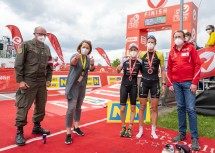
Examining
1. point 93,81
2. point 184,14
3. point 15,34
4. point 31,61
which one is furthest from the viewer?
point 184,14

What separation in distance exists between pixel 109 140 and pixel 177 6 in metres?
19.1

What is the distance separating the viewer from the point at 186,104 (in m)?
4.07

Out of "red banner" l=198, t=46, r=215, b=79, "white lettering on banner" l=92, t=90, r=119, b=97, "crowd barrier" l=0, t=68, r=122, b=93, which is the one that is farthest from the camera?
"crowd barrier" l=0, t=68, r=122, b=93

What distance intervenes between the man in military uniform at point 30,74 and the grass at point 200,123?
123 inches

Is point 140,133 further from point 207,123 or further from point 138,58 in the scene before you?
point 207,123

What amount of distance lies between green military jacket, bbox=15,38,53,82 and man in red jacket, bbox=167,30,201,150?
2.57m

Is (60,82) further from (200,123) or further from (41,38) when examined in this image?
(200,123)

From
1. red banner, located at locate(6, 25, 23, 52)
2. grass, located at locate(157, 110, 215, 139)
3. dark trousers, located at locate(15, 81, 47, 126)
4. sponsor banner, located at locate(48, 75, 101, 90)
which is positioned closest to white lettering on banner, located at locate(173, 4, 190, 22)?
sponsor banner, located at locate(48, 75, 101, 90)

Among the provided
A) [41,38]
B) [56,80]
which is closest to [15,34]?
[56,80]

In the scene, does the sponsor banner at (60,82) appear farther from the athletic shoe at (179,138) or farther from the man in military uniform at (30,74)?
the athletic shoe at (179,138)

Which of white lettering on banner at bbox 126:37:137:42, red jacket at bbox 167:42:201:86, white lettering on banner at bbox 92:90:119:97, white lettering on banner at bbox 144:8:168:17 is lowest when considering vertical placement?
white lettering on banner at bbox 92:90:119:97

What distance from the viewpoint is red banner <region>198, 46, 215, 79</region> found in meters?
6.89

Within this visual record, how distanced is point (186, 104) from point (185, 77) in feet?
1.71

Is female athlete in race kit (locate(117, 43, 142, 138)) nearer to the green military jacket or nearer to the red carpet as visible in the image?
the red carpet
